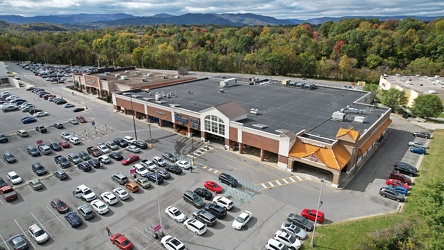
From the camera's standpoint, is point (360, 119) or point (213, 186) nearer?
point (213, 186)

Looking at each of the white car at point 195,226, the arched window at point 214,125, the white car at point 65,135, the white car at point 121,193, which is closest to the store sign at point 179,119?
the arched window at point 214,125

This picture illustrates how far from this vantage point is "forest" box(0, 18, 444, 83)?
402 feet

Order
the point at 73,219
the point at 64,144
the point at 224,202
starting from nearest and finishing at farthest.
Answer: the point at 73,219, the point at 224,202, the point at 64,144

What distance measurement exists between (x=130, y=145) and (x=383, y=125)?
172 feet

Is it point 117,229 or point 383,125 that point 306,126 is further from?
point 117,229

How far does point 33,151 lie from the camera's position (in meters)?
52.2

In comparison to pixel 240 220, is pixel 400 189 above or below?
below

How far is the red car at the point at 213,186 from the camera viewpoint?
40.0 metres

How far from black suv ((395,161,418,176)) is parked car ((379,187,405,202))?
9.25 m

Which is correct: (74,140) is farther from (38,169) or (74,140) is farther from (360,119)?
(360,119)

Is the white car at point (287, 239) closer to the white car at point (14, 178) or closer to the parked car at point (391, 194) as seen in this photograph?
the parked car at point (391, 194)

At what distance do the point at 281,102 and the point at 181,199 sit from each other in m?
39.4

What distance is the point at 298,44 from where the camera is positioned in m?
145

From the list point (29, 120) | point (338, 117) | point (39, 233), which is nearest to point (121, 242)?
point (39, 233)
